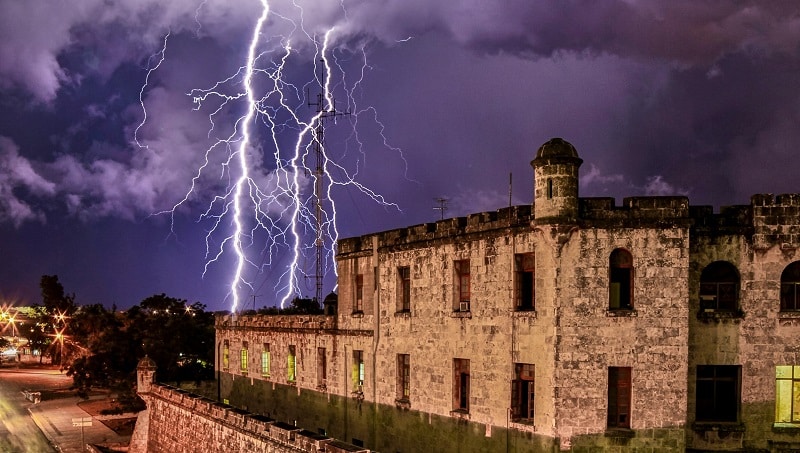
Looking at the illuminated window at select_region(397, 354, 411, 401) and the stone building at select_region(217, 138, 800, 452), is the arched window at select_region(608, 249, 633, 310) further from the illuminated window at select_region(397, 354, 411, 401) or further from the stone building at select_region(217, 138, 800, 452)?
the illuminated window at select_region(397, 354, 411, 401)

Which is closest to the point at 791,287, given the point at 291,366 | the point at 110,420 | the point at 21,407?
the point at 291,366

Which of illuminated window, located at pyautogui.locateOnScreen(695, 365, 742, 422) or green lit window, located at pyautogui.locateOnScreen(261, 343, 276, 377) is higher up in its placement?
illuminated window, located at pyautogui.locateOnScreen(695, 365, 742, 422)

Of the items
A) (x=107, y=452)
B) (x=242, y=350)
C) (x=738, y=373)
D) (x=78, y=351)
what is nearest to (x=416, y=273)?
(x=738, y=373)

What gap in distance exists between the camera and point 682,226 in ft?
64.8

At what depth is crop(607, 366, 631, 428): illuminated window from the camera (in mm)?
19781

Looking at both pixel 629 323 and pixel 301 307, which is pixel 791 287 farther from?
pixel 301 307

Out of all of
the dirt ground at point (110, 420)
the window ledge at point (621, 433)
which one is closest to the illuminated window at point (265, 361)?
the dirt ground at point (110, 420)

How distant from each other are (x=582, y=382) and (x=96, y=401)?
168 feet

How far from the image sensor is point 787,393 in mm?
20516

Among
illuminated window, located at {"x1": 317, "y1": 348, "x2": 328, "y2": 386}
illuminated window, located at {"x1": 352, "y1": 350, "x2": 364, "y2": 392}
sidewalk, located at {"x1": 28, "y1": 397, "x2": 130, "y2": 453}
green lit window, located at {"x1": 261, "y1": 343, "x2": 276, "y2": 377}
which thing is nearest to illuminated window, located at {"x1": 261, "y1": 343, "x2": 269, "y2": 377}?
green lit window, located at {"x1": 261, "y1": 343, "x2": 276, "y2": 377}

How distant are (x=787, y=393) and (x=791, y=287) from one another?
3.03 meters

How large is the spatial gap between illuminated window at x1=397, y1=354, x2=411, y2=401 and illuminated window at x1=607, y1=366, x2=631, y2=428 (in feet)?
29.7

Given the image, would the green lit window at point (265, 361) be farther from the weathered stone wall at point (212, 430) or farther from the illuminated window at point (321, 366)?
the illuminated window at point (321, 366)

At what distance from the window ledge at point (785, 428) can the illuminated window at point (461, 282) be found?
9707mm
